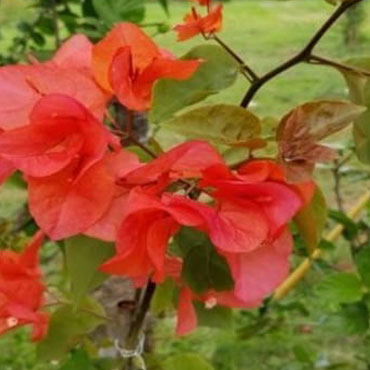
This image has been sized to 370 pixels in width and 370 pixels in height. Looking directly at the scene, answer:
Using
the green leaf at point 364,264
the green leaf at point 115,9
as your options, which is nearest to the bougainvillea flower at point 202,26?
the green leaf at point 364,264

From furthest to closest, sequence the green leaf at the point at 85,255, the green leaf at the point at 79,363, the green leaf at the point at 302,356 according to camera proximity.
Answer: the green leaf at the point at 302,356, the green leaf at the point at 79,363, the green leaf at the point at 85,255

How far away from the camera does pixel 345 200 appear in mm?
3748

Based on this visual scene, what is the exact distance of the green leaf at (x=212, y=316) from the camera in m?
0.93

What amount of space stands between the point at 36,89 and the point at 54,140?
5 centimetres

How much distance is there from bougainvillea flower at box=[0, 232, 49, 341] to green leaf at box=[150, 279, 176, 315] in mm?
129

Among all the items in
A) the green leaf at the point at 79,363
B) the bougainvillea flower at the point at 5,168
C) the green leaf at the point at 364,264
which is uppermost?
the bougainvillea flower at the point at 5,168

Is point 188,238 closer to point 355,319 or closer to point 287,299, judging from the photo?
point 355,319

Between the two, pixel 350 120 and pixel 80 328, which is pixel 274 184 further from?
pixel 80 328

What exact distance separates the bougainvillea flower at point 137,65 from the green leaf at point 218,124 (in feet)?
0.10

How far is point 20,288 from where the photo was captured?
86cm

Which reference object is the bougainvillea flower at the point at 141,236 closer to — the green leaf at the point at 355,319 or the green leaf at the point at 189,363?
the green leaf at the point at 189,363

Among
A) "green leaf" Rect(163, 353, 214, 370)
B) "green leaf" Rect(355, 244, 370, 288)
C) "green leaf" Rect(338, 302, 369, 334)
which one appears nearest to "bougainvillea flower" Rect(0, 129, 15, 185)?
"green leaf" Rect(163, 353, 214, 370)

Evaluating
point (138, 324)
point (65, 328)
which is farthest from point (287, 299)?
point (138, 324)

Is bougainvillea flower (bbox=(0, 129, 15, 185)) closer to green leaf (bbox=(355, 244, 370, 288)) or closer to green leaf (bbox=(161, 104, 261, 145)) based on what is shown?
green leaf (bbox=(161, 104, 261, 145))
